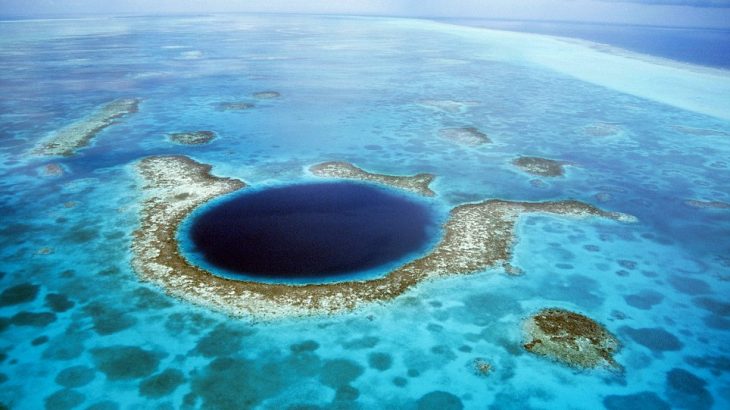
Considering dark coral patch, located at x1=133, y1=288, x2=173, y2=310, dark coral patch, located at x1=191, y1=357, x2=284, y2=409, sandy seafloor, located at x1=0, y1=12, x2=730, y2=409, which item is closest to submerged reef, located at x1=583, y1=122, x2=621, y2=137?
sandy seafloor, located at x1=0, y1=12, x2=730, y2=409

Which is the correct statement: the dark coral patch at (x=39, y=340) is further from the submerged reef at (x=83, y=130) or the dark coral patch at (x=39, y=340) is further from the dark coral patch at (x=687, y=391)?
the submerged reef at (x=83, y=130)

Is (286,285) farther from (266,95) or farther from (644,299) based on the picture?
(266,95)

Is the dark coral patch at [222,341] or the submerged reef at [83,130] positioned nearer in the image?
the dark coral patch at [222,341]

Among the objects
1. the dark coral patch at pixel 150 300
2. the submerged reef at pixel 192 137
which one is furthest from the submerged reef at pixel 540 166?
the submerged reef at pixel 192 137

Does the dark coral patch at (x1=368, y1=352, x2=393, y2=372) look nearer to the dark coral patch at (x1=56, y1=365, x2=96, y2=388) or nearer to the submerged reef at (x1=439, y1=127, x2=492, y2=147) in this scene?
the dark coral patch at (x1=56, y1=365, x2=96, y2=388)

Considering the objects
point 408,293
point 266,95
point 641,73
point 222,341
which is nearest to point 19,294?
point 222,341

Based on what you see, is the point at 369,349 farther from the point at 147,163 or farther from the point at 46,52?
the point at 46,52

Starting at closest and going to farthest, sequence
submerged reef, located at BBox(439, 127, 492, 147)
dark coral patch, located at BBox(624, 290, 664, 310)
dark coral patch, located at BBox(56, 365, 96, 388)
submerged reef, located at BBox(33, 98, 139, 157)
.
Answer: dark coral patch, located at BBox(56, 365, 96, 388) → dark coral patch, located at BBox(624, 290, 664, 310) → submerged reef, located at BBox(33, 98, 139, 157) → submerged reef, located at BBox(439, 127, 492, 147)
